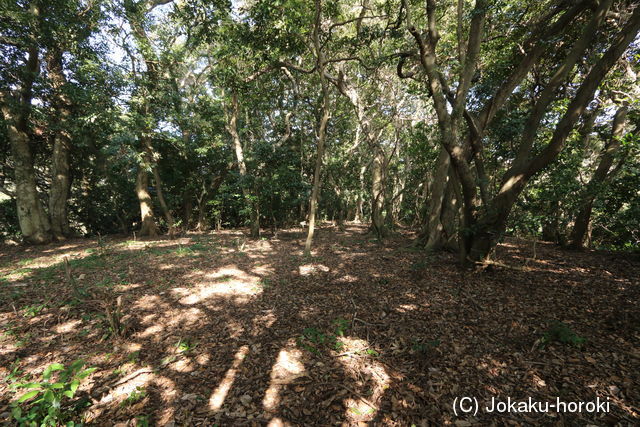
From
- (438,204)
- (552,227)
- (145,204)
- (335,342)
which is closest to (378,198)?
(438,204)

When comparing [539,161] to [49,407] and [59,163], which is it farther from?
[59,163]

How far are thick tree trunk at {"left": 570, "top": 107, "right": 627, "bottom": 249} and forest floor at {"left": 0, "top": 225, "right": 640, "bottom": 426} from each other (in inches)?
65.6

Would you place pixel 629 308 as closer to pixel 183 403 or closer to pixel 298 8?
pixel 183 403

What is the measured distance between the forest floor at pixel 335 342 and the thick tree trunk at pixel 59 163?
353 inches

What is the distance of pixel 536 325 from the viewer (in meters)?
3.97

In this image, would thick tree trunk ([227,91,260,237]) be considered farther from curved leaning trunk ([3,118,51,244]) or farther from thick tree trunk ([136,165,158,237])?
curved leaning trunk ([3,118,51,244])

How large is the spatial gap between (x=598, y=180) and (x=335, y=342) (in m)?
8.67

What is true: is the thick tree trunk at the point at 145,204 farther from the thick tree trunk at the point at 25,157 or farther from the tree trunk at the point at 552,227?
the tree trunk at the point at 552,227

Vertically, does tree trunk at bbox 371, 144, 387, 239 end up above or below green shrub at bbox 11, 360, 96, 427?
above

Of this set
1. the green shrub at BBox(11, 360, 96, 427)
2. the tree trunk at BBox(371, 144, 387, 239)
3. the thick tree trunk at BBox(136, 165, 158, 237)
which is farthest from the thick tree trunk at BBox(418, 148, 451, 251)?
the thick tree trunk at BBox(136, 165, 158, 237)

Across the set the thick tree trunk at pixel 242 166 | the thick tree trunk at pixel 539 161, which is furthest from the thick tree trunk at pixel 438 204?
the thick tree trunk at pixel 242 166

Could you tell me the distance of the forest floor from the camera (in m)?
2.72

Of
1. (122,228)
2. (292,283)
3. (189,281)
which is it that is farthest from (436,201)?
(122,228)

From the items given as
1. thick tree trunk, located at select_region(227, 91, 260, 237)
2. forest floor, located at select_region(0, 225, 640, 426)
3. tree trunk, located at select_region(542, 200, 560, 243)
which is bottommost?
forest floor, located at select_region(0, 225, 640, 426)
